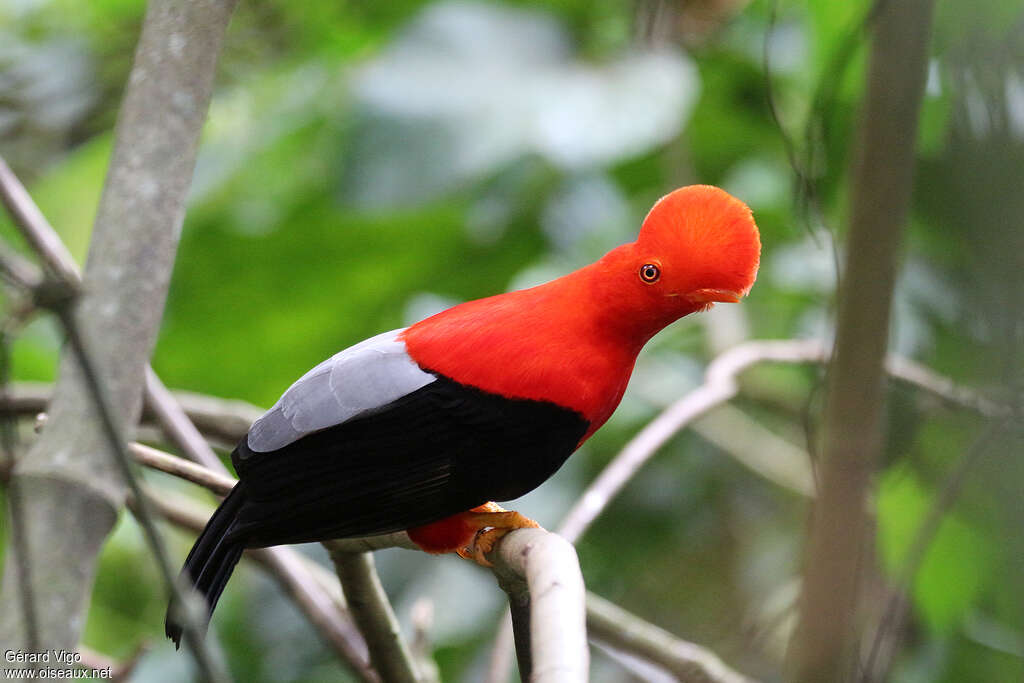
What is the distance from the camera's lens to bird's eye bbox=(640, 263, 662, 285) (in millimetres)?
1228

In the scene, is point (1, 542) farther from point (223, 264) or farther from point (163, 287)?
point (163, 287)

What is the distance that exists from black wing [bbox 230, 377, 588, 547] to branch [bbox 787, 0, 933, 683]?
0.40 meters

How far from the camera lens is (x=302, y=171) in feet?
10.7

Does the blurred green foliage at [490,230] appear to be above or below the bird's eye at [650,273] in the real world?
below

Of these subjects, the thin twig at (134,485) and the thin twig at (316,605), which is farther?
the thin twig at (316,605)

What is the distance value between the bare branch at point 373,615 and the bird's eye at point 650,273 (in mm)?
533

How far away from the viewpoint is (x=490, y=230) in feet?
10.1

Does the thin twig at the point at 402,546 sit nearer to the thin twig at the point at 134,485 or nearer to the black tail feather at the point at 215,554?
the black tail feather at the point at 215,554

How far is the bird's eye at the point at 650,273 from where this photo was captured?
1228 millimetres

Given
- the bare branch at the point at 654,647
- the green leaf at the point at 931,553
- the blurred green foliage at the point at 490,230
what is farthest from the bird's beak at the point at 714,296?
the green leaf at the point at 931,553

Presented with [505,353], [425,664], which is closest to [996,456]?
[505,353]

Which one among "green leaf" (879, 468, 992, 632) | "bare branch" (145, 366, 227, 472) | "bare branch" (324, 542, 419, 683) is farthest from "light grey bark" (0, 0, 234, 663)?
"green leaf" (879, 468, 992, 632)

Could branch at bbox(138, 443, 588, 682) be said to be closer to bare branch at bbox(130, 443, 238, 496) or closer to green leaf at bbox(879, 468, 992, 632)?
bare branch at bbox(130, 443, 238, 496)

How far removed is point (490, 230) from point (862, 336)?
2.21 m
